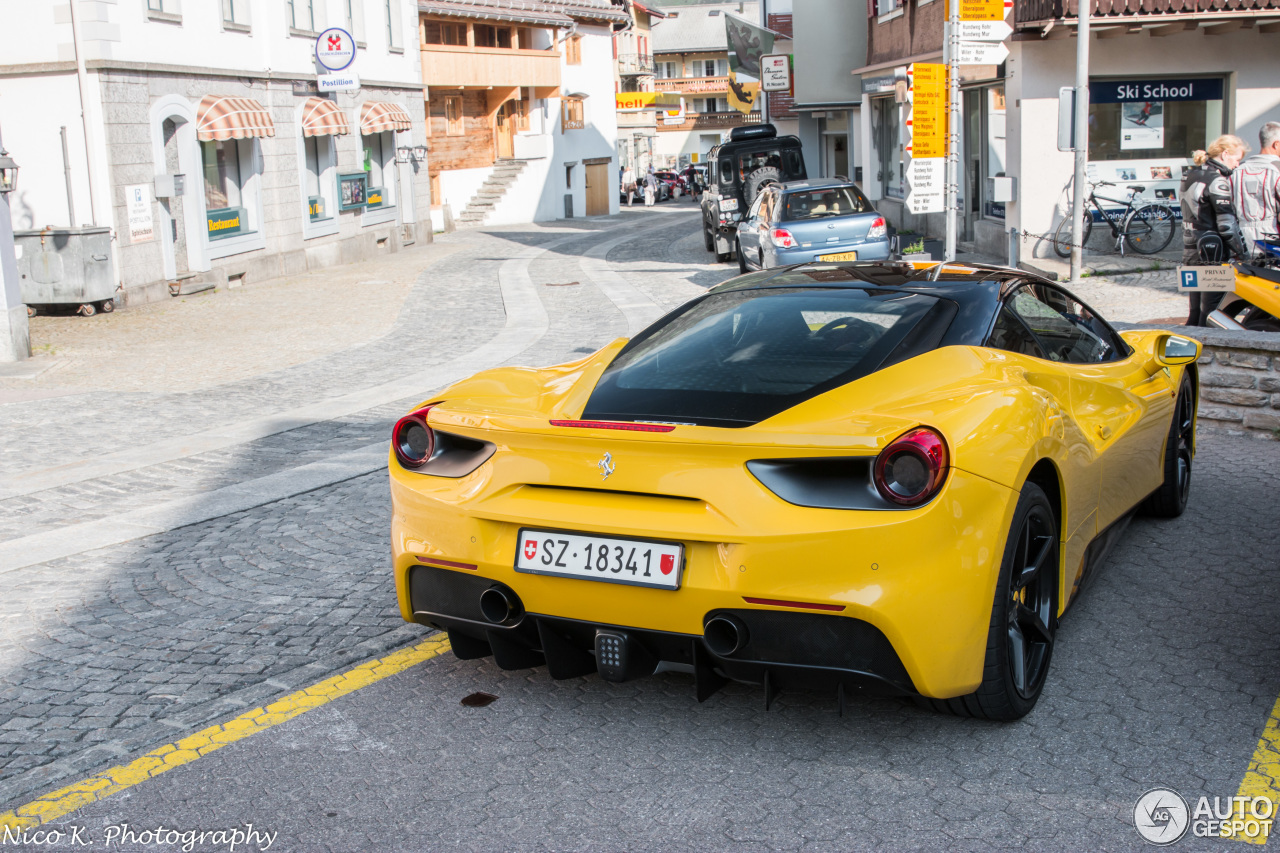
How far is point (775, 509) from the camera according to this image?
3.32 metres

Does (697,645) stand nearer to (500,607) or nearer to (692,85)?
(500,607)

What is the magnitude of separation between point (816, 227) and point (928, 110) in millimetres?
5143

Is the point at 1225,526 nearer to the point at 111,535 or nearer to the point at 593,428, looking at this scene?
the point at 593,428

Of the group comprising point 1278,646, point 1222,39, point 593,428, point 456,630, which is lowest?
point 1278,646

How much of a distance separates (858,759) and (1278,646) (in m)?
1.77

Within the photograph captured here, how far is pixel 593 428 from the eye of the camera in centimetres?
360

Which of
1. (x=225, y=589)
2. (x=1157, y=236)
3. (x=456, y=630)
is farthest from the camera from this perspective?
(x=1157, y=236)

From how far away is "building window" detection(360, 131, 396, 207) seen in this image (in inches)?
1270

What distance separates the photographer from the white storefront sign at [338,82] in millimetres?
27125

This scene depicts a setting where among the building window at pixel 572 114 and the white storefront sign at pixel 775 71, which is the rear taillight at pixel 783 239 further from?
the building window at pixel 572 114

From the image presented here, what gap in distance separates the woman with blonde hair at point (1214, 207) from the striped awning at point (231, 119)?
17.5 metres

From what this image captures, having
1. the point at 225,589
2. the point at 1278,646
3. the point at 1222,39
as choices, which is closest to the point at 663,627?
the point at 1278,646

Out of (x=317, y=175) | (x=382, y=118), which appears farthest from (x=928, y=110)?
(x=382, y=118)

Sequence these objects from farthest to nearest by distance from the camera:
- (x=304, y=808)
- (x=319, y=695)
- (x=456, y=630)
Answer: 1. (x=319, y=695)
2. (x=456, y=630)
3. (x=304, y=808)
